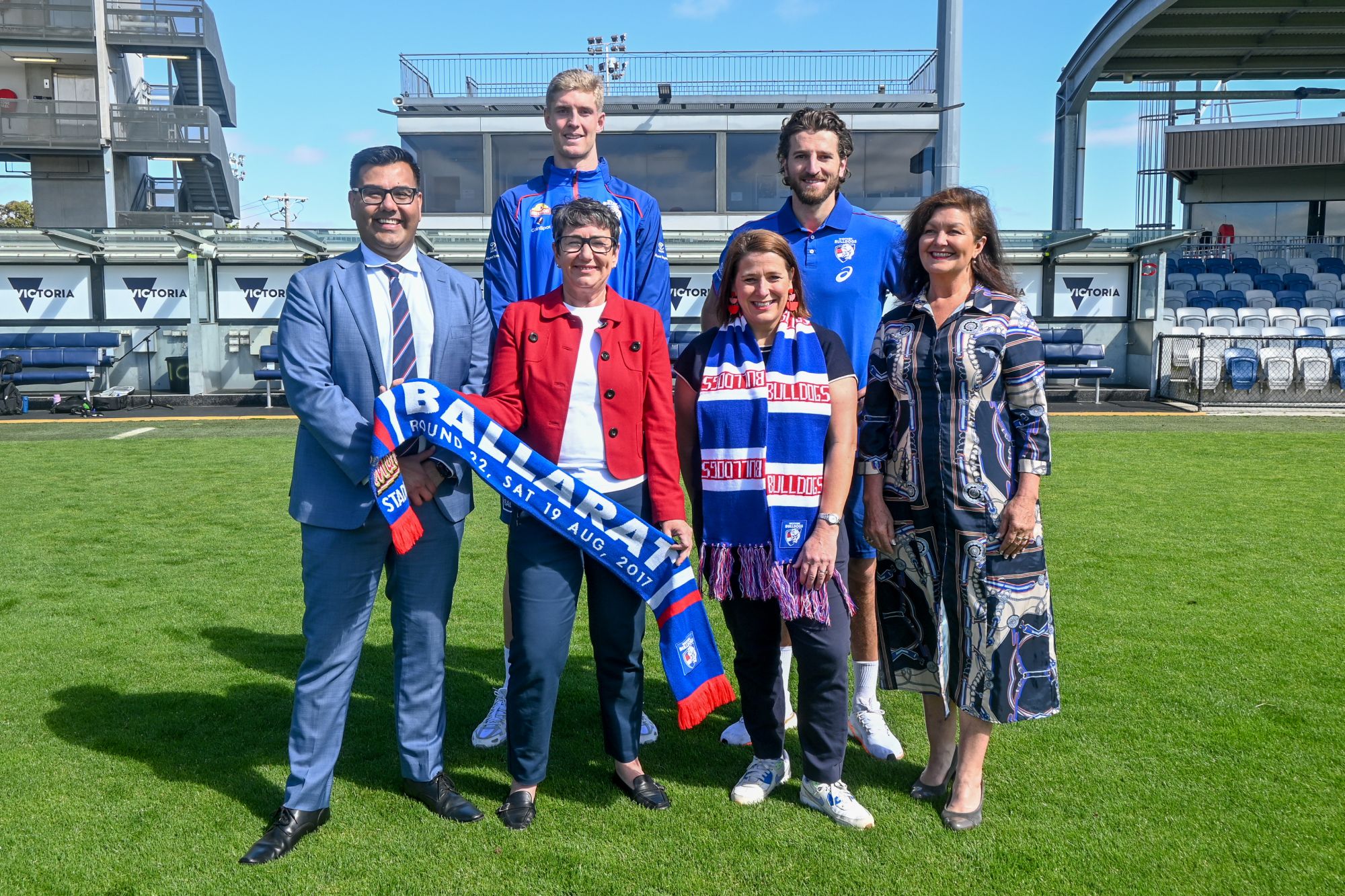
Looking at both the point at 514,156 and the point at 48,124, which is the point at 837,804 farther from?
the point at 48,124

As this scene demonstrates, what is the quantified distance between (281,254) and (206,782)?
55.9 feet

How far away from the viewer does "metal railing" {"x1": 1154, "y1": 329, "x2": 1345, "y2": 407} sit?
1733 centimetres

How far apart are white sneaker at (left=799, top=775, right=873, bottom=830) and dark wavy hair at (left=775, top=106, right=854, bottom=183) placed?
206 centimetres

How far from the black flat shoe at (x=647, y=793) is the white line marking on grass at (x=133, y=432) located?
12484 millimetres

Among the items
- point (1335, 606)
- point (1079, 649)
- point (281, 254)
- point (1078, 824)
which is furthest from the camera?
point (281, 254)

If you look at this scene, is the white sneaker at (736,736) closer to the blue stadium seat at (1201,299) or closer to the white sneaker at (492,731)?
the white sneaker at (492,731)

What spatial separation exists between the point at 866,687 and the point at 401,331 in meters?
2.17

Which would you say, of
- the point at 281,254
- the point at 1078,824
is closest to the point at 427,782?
the point at 1078,824

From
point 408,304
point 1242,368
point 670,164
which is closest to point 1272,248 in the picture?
point 1242,368

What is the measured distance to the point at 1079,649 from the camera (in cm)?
490

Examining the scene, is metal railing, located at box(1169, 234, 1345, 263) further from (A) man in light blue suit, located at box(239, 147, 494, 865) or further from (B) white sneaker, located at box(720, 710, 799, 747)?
(A) man in light blue suit, located at box(239, 147, 494, 865)

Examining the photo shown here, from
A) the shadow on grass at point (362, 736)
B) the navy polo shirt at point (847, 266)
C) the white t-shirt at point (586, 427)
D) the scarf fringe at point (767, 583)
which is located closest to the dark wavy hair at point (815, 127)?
the navy polo shirt at point (847, 266)

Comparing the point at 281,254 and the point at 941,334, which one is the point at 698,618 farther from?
the point at 281,254

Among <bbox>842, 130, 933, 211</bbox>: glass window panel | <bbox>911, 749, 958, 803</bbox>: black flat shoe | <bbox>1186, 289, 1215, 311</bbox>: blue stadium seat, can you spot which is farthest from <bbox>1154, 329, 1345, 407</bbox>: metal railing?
<bbox>911, 749, 958, 803</bbox>: black flat shoe
